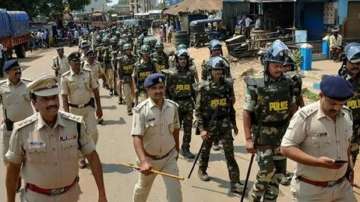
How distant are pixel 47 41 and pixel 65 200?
47.9 m

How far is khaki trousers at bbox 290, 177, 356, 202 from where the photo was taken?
14.4 ft

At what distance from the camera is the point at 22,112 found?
744 centimetres

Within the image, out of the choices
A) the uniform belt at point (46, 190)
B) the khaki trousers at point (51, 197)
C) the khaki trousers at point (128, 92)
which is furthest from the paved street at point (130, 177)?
the uniform belt at point (46, 190)

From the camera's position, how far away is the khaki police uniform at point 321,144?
4277mm

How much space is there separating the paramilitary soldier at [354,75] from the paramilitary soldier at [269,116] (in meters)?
0.86

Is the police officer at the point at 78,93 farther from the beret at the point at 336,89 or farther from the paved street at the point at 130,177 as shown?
the beret at the point at 336,89

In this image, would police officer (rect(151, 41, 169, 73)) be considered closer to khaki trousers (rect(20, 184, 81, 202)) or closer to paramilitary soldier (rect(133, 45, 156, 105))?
paramilitary soldier (rect(133, 45, 156, 105))

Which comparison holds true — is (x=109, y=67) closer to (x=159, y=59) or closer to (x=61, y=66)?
(x=61, y=66)

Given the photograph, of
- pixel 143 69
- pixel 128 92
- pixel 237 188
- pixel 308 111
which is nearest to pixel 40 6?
pixel 128 92

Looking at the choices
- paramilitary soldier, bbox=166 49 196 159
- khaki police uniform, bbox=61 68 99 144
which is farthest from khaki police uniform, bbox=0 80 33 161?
paramilitary soldier, bbox=166 49 196 159

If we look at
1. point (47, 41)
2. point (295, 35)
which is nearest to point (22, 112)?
point (295, 35)

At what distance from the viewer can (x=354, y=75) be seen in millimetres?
6340

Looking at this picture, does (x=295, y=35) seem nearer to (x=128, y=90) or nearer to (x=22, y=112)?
(x=128, y=90)

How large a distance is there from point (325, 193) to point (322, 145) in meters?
0.42
